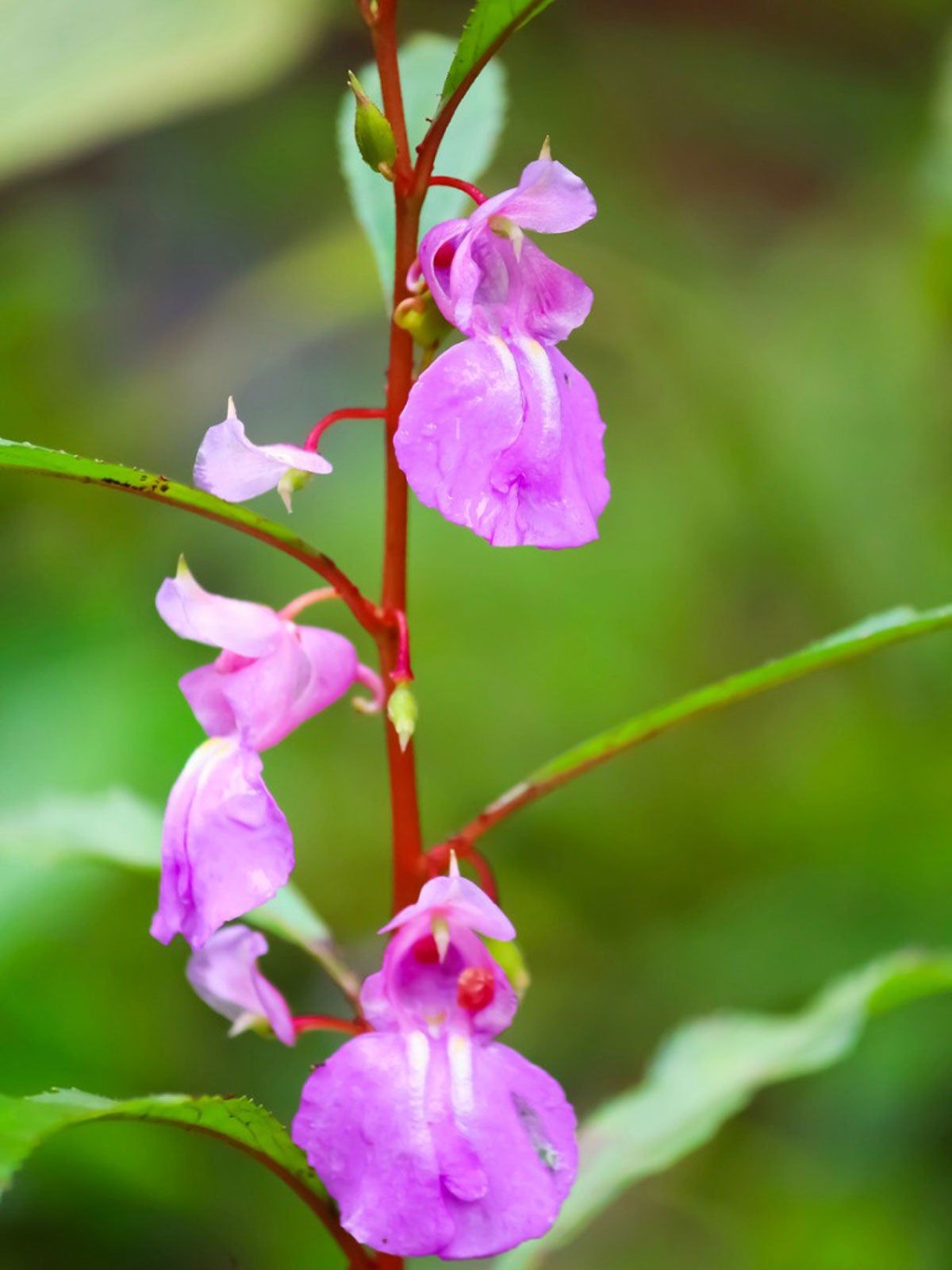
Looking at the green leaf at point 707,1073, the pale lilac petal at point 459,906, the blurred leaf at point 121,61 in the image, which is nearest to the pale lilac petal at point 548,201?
the pale lilac petal at point 459,906

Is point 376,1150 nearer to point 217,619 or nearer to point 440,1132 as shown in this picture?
point 440,1132

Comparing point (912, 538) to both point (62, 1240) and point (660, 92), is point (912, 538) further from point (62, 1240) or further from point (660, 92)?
point (62, 1240)

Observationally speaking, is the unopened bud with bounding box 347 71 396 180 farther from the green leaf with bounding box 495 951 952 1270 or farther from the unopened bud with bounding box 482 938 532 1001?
the green leaf with bounding box 495 951 952 1270

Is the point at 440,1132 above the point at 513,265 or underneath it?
underneath

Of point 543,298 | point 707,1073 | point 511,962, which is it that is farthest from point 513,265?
point 707,1073

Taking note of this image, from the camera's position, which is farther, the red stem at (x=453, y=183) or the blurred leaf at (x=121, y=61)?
the blurred leaf at (x=121, y=61)

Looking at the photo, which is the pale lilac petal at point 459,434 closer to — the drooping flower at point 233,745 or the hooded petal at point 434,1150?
the drooping flower at point 233,745

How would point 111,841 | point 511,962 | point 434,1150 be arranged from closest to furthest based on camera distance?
point 434,1150 < point 511,962 < point 111,841
